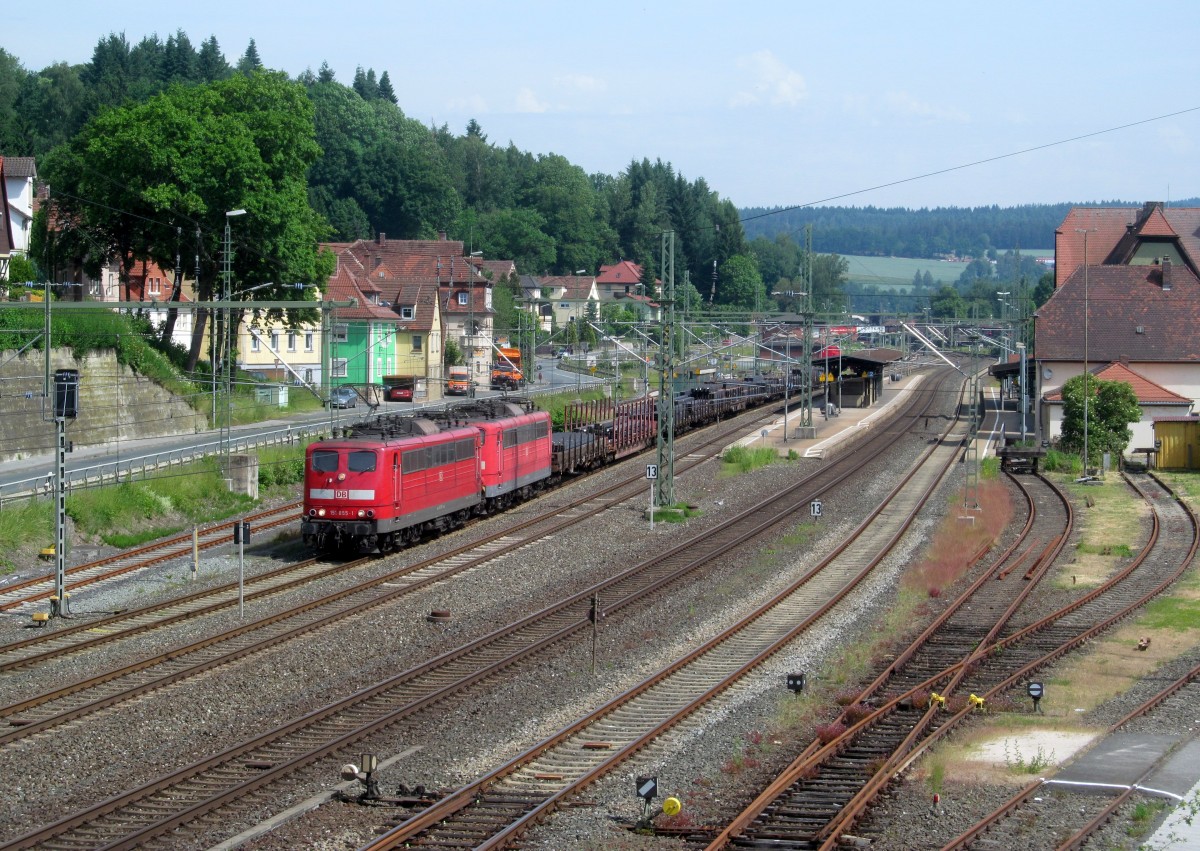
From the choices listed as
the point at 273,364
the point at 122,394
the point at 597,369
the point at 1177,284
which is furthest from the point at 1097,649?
the point at 597,369

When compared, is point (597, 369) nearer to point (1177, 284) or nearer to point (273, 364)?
point (273, 364)

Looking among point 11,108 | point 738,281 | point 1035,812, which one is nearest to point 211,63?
point 11,108

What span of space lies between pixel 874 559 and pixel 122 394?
29565 millimetres

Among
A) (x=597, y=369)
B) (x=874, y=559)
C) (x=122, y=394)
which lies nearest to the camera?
(x=874, y=559)

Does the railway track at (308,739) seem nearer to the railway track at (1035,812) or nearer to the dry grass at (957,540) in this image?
the dry grass at (957,540)

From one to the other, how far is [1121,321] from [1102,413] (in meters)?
12.3

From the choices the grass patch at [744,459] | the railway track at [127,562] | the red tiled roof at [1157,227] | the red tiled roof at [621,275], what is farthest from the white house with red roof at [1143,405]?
the red tiled roof at [621,275]

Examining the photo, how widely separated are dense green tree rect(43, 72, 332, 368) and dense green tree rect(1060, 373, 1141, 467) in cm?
3217

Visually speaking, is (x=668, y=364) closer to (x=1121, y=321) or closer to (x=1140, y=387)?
(x=1140, y=387)

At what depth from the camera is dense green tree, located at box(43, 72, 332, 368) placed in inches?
2100

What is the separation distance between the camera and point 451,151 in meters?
168

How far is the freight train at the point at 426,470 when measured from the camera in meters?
28.2

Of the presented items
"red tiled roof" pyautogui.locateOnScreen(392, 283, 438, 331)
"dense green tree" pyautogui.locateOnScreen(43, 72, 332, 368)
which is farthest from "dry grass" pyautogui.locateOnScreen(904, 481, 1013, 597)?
"red tiled roof" pyautogui.locateOnScreen(392, 283, 438, 331)

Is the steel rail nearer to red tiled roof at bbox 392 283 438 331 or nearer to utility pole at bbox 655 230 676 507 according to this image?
utility pole at bbox 655 230 676 507
